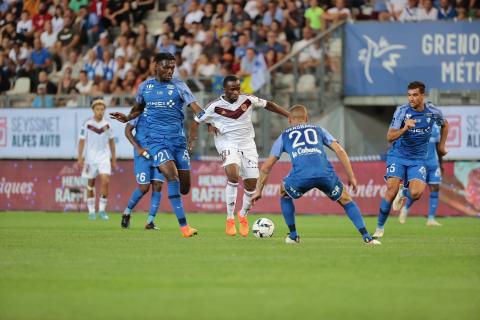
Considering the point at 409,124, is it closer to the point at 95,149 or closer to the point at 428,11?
the point at 95,149

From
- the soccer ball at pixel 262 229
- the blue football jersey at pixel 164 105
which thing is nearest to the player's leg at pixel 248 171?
the soccer ball at pixel 262 229

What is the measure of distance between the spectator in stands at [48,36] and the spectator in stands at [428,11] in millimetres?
11479

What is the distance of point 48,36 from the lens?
3272 cm

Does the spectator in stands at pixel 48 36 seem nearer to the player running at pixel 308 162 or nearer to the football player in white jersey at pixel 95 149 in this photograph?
the football player in white jersey at pixel 95 149

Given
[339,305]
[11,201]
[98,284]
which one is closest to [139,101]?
[98,284]

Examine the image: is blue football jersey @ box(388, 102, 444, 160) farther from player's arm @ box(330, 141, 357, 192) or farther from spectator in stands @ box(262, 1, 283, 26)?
spectator in stands @ box(262, 1, 283, 26)

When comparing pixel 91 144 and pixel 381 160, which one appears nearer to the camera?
pixel 91 144

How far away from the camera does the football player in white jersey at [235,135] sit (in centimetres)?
1647

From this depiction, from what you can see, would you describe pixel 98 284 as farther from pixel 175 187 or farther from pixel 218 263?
pixel 175 187

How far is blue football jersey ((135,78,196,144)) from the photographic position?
16.5m

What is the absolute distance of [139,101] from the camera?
1680cm

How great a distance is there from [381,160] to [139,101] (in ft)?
30.4

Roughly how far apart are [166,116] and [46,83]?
47.0ft

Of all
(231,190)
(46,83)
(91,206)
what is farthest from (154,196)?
(46,83)
